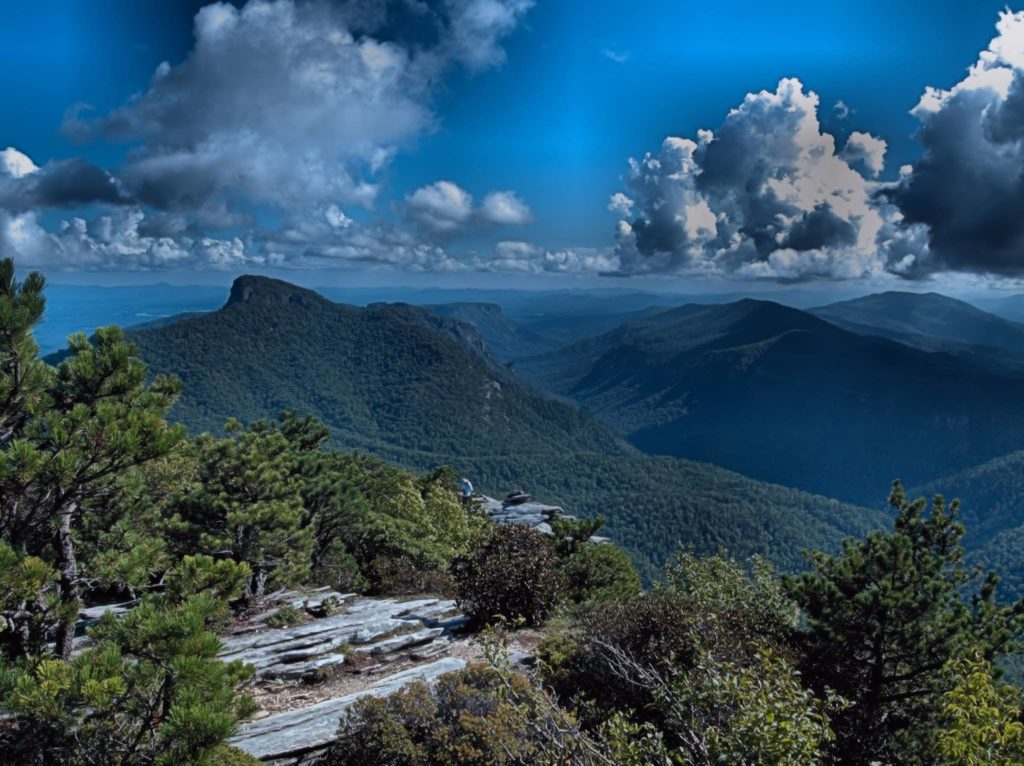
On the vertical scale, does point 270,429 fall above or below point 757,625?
above

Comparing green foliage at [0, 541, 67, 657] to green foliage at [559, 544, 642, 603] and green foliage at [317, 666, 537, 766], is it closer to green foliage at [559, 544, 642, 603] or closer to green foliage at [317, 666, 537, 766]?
green foliage at [317, 666, 537, 766]

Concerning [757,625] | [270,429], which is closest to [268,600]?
[270,429]

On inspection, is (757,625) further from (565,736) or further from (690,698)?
(565,736)

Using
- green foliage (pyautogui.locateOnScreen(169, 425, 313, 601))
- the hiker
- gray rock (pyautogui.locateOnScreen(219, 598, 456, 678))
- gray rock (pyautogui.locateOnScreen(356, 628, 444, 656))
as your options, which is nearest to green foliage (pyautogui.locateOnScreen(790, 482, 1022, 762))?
gray rock (pyautogui.locateOnScreen(356, 628, 444, 656))

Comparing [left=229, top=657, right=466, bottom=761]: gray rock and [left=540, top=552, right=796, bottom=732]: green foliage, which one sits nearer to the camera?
[left=229, top=657, right=466, bottom=761]: gray rock

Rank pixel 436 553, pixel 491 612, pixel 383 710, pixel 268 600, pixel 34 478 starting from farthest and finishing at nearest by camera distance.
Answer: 1. pixel 436 553
2. pixel 268 600
3. pixel 491 612
4. pixel 383 710
5. pixel 34 478

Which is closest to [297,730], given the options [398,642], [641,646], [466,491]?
[398,642]

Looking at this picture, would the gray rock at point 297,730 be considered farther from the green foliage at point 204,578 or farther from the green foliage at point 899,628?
the green foliage at point 899,628
